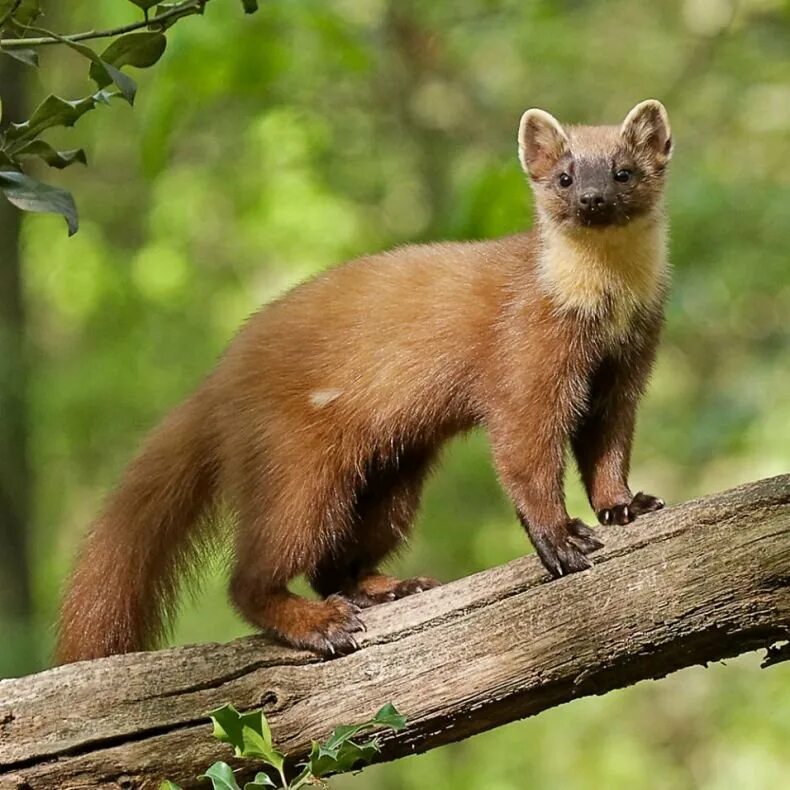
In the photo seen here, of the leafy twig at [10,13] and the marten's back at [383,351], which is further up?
the leafy twig at [10,13]

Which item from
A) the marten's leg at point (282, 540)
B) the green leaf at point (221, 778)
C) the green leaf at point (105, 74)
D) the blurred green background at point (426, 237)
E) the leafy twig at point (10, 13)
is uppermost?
the leafy twig at point (10, 13)

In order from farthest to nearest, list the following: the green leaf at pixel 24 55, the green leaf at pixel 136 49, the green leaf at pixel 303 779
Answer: the green leaf at pixel 136 49 → the green leaf at pixel 24 55 → the green leaf at pixel 303 779

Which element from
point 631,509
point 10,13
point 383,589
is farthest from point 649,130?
point 10,13

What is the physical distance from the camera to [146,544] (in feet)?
18.1

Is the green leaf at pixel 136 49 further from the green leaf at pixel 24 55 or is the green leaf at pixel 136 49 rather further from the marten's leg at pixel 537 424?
the marten's leg at pixel 537 424

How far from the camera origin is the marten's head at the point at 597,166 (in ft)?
17.3

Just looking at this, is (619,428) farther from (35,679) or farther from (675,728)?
(675,728)

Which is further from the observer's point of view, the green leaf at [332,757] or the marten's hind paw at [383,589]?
the marten's hind paw at [383,589]

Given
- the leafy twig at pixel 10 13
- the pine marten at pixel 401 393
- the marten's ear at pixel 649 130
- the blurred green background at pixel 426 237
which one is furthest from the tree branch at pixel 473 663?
the blurred green background at pixel 426 237

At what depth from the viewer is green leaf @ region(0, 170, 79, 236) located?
323 centimetres

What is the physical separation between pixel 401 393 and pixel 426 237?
15.6 feet

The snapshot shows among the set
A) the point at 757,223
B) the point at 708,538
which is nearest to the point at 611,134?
the point at 708,538

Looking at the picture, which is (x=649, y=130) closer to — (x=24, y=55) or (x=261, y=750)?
(x=24, y=55)

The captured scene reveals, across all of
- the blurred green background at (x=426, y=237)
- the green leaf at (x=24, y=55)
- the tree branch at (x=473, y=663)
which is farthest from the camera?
the blurred green background at (x=426, y=237)
